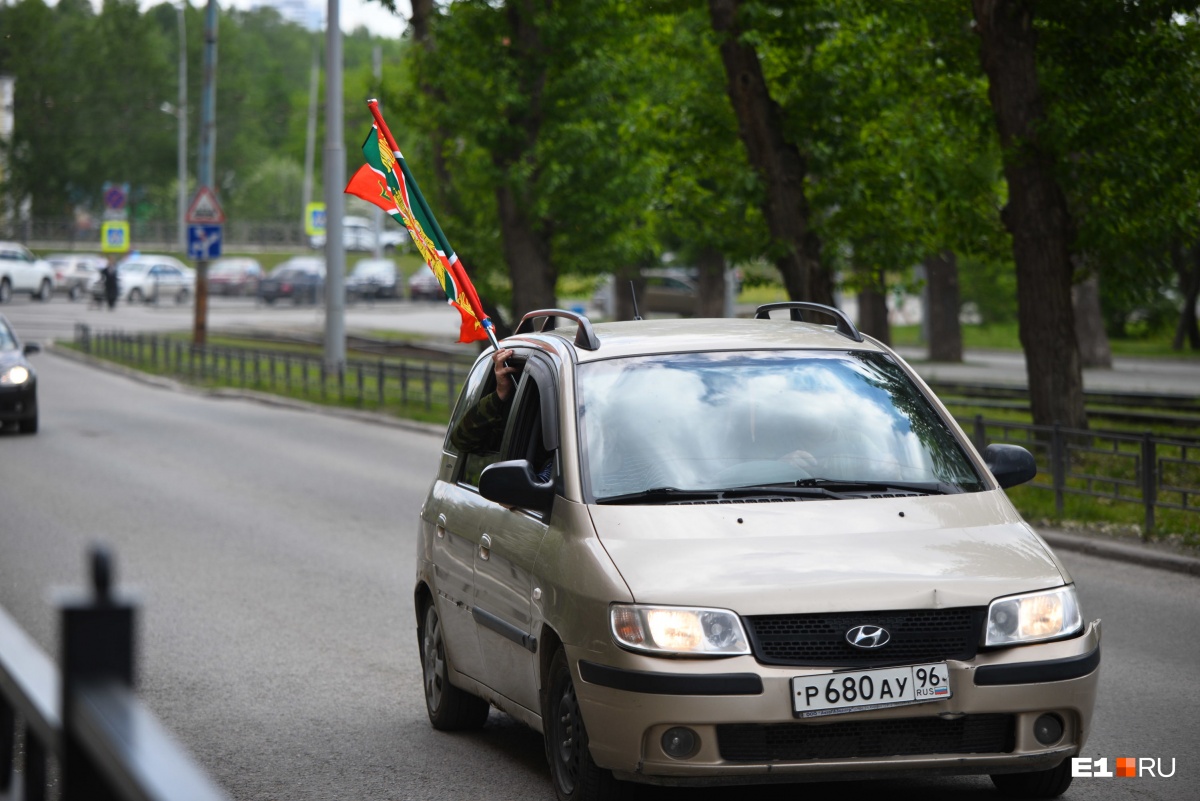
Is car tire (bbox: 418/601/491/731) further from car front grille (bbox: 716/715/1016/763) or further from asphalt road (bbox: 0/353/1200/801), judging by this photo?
car front grille (bbox: 716/715/1016/763)

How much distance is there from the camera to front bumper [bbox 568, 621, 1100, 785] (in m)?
5.21

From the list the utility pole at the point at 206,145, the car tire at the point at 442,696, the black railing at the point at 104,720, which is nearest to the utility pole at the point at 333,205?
the utility pole at the point at 206,145

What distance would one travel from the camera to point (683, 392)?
6.42m

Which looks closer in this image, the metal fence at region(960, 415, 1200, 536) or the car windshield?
the car windshield

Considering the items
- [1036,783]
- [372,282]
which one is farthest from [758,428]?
[372,282]

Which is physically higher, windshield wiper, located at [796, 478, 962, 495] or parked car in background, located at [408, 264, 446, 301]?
windshield wiper, located at [796, 478, 962, 495]

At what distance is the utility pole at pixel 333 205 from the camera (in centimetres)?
3019

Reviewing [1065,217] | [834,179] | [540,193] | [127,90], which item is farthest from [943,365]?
[127,90]

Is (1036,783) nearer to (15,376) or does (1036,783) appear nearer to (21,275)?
(15,376)

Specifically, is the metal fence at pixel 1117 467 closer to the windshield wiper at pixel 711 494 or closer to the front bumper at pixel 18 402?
the windshield wiper at pixel 711 494

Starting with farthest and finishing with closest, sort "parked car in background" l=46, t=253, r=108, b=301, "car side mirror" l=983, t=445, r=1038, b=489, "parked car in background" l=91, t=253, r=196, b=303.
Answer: "parked car in background" l=46, t=253, r=108, b=301, "parked car in background" l=91, t=253, r=196, b=303, "car side mirror" l=983, t=445, r=1038, b=489

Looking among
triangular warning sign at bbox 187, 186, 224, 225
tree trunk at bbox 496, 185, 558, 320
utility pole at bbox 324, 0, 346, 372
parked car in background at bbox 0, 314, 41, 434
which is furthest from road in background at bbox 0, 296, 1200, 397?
parked car in background at bbox 0, 314, 41, 434

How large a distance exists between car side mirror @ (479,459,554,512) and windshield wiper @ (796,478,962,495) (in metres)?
0.87

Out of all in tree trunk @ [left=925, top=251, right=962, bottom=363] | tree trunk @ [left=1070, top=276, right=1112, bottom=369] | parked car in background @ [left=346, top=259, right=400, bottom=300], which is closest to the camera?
tree trunk @ [left=1070, top=276, right=1112, bottom=369]
